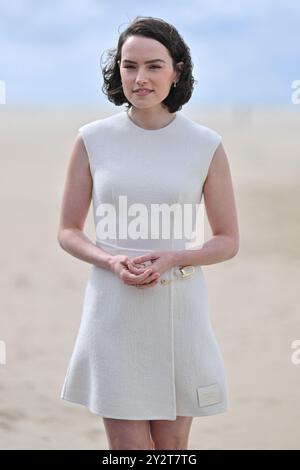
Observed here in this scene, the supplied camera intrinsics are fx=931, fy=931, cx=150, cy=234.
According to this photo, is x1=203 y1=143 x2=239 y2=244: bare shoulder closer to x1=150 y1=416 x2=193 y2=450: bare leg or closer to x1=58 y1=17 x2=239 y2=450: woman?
x1=58 y1=17 x2=239 y2=450: woman

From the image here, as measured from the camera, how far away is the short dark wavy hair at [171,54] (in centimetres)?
275

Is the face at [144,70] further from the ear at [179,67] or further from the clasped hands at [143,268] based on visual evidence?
the clasped hands at [143,268]

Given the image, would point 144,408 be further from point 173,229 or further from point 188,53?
point 188,53

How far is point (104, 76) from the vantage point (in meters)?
2.95

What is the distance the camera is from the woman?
2746 millimetres

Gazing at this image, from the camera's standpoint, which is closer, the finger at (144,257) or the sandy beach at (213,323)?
the finger at (144,257)

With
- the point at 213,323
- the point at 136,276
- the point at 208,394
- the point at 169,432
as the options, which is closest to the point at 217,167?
the point at 136,276

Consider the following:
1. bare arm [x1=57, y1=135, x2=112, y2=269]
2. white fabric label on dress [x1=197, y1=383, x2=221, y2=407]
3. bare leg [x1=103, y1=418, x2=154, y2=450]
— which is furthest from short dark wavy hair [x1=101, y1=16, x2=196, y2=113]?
bare leg [x1=103, y1=418, x2=154, y2=450]

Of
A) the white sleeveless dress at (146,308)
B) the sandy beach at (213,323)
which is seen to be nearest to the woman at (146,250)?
the white sleeveless dress at (146,308)

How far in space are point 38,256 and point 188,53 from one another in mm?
8631

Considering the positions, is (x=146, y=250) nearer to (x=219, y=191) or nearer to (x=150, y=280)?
(x=150, y=280)

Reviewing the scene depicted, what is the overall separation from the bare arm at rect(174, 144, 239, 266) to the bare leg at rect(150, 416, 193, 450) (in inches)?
19.7

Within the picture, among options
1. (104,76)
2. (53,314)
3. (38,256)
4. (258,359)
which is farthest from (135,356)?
(38,256)

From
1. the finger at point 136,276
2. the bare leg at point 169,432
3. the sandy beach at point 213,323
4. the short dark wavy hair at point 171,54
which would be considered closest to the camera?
the finger at point 136,276
